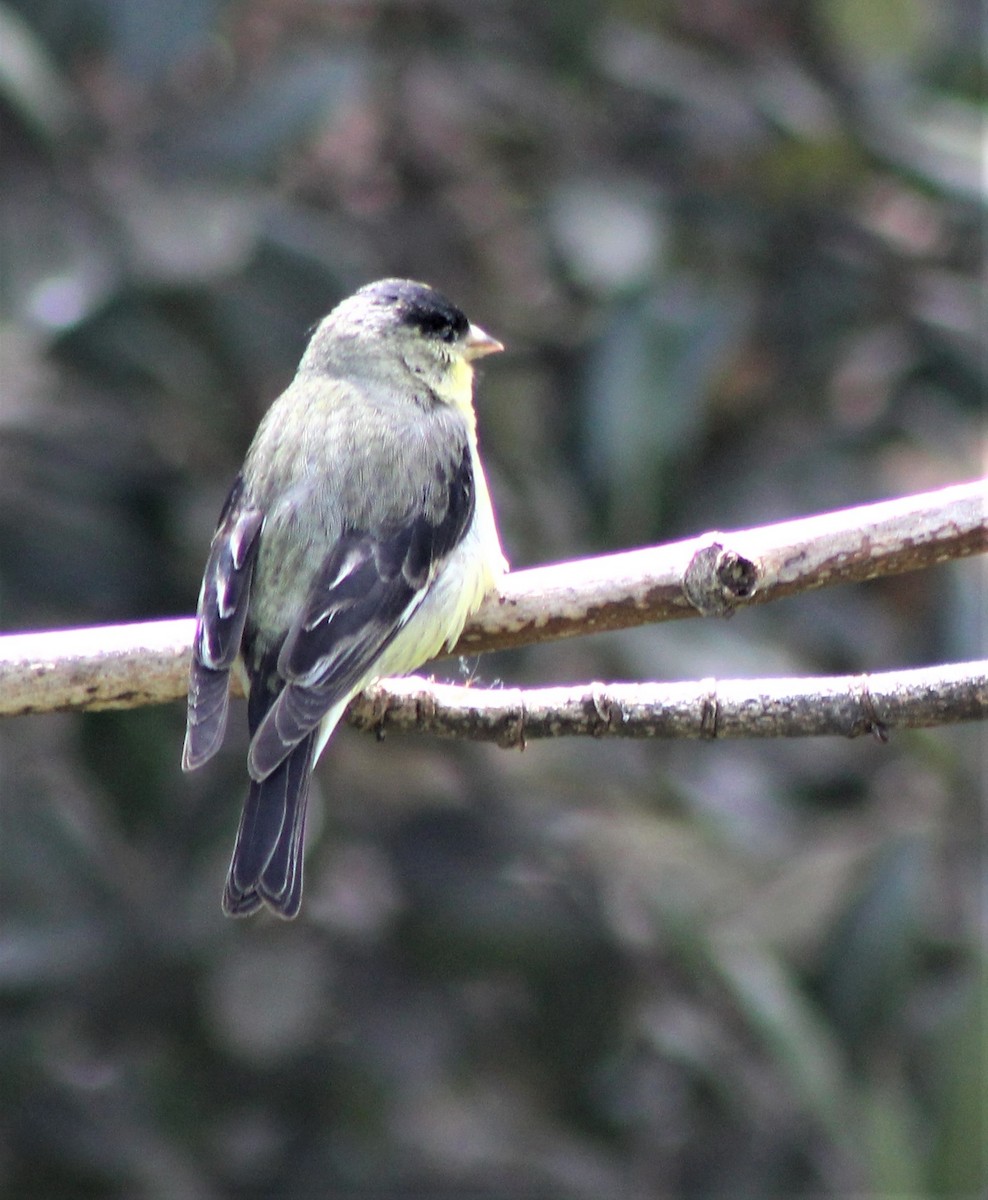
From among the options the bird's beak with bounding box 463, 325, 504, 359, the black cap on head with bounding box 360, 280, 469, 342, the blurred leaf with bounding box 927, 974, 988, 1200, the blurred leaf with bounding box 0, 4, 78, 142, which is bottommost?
the blurred leaf with bounding box 927, 974, 988, 1200

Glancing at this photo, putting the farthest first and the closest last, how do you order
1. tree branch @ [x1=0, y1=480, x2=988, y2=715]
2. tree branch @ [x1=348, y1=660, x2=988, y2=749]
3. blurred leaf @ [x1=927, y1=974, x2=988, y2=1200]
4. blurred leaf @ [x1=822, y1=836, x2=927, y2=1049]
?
blurred leaf @ [x1=822, y1=836, x2=927, y2=1049] → blurred leaf @ [x1=927, y1=974, x2=988, y2=1200] → tree branch @ [x1=0, y1=480, x2=988, y2=715] → tree branch @ [x1=348, y1=660, x2=988, y2=749]

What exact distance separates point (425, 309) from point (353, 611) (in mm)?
1115

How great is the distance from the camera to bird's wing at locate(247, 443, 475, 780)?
3.29 meters

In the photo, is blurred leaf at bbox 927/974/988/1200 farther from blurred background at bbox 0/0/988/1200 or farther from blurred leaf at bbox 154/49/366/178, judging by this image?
blurred leaf at bbox 154/49/366/178

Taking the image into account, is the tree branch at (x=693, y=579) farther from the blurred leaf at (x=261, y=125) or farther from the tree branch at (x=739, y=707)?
the blurred leaf at (x=261, y=125)

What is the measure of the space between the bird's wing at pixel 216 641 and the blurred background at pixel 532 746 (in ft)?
3.32

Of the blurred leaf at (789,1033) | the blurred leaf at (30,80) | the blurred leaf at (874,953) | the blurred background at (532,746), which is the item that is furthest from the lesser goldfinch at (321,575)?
→ the blurred leaf at (874,953)

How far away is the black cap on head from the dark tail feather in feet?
4.38

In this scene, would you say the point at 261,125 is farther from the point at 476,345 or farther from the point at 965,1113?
the point at 965,1113

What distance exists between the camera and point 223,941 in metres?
4.54

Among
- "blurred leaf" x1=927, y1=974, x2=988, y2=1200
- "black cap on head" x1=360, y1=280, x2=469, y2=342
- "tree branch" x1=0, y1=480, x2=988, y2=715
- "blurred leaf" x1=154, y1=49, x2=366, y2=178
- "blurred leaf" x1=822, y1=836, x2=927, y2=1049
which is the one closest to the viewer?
"tree branch" x1=0, y1=480, x2=988, y2=715

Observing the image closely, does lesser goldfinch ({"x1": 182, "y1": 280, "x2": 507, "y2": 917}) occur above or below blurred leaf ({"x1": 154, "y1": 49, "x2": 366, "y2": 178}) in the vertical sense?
→ below

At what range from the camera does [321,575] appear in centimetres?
356

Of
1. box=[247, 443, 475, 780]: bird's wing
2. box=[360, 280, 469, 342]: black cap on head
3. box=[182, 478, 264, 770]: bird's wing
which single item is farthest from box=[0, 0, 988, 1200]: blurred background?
box=[182, 478, 264, 770]: bird's wing
